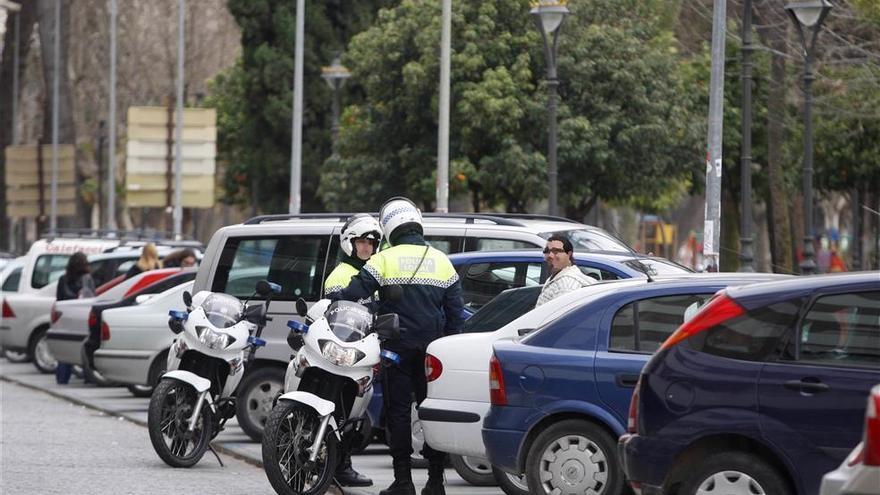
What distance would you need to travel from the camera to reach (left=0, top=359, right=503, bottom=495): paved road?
12156mm

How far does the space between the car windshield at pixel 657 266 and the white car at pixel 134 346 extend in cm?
644

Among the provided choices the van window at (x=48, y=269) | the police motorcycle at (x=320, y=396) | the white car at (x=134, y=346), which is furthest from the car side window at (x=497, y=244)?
the van window at (x=48, y=269)

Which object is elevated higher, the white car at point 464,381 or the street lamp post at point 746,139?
the street lamp post at point 746,139

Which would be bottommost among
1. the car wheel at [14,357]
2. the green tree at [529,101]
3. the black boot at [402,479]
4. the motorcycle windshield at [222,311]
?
the car wheel at [14,357]

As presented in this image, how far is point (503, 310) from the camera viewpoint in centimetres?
1258

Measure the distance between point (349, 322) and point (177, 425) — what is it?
266cm

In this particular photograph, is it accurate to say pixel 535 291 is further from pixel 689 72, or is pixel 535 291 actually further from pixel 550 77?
pixel 689 72

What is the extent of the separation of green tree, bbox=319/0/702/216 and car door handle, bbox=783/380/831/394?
23294 mm

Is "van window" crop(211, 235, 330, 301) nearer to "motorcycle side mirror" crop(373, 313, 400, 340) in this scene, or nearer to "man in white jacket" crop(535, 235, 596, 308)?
"man in white jacket" crop(535, 235, 596, 308)

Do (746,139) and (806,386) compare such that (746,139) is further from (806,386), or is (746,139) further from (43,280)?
(806,386)

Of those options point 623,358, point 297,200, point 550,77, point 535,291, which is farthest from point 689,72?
point 623,358

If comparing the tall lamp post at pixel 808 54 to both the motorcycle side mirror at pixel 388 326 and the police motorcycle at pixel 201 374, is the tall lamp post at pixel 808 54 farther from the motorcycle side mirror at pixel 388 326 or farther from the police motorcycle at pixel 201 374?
the motorcycle side mirror at pixel 388 326

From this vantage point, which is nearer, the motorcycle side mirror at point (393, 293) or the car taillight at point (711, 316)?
the car taillight at point (711, 316)

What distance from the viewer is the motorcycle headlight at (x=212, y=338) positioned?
43.8ft
